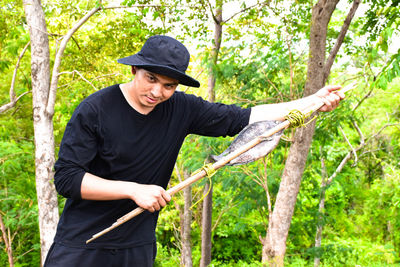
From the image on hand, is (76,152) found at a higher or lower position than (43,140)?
lower

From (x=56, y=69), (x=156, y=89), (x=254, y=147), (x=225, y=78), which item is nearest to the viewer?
(x=156, y=89)

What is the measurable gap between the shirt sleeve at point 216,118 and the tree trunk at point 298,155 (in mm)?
2718

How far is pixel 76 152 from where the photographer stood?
64.8 inches

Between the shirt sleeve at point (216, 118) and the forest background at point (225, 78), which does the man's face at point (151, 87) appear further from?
the forest background at point (225, 78)

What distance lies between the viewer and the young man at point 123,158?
1636 mm

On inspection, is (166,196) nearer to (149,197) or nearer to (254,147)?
(149,197)

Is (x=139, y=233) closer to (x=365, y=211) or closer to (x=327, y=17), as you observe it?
(x=327, y=17)

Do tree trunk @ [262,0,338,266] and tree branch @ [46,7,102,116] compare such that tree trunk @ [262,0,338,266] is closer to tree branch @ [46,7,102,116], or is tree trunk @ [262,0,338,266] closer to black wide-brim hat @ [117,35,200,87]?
black wide-brim hat @ [117,35,200,87]

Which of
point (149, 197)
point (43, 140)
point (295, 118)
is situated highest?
point (43, 140)

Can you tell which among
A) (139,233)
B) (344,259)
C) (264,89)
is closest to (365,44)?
(264,89)

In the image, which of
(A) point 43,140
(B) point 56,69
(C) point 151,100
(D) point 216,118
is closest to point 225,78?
(B) point 56,69

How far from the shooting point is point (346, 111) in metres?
6.54

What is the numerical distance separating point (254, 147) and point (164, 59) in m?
0.64

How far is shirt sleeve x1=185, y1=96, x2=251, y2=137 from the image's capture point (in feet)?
6.98
